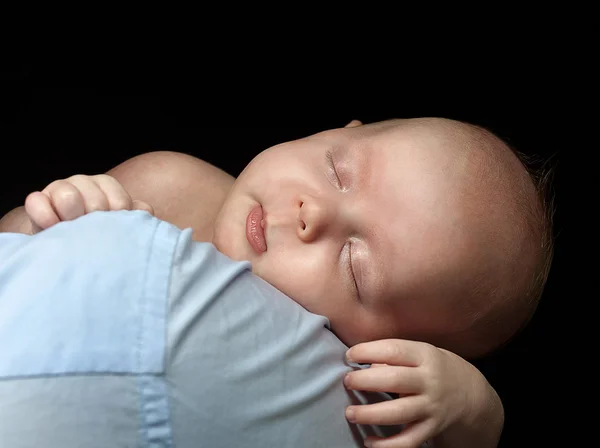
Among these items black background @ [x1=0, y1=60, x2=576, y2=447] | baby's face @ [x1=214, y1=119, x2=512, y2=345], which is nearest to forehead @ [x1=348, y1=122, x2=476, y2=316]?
baby's face @ [x1=214, y1=119, x2=512, y2=345]

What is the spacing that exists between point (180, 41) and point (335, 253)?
649mm

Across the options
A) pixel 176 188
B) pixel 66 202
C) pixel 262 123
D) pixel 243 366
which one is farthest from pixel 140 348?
pixel 262 123

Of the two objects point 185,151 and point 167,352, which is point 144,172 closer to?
point 185,151

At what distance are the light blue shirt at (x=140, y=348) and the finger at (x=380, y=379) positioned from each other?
0.22 ft

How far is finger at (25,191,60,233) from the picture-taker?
32.5 inches

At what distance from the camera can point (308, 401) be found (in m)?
0.81

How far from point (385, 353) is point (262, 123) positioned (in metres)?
0.75

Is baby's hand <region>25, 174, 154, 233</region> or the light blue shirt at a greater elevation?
baby's hand <region>25, 174, 154, 233</region>

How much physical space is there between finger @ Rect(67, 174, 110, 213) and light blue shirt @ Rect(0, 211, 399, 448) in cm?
8

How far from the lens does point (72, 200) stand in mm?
840

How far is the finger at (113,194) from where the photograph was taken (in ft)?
2.90

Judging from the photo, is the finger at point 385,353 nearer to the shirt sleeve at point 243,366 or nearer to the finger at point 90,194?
the shirt sleeve at point 243,366

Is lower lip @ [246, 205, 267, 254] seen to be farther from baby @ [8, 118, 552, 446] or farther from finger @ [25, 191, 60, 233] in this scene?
finger @ [25, 191, 60, 233]

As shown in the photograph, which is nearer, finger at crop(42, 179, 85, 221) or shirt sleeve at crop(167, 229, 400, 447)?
shirt sleeve at crop(167, 229, 400, 447)
